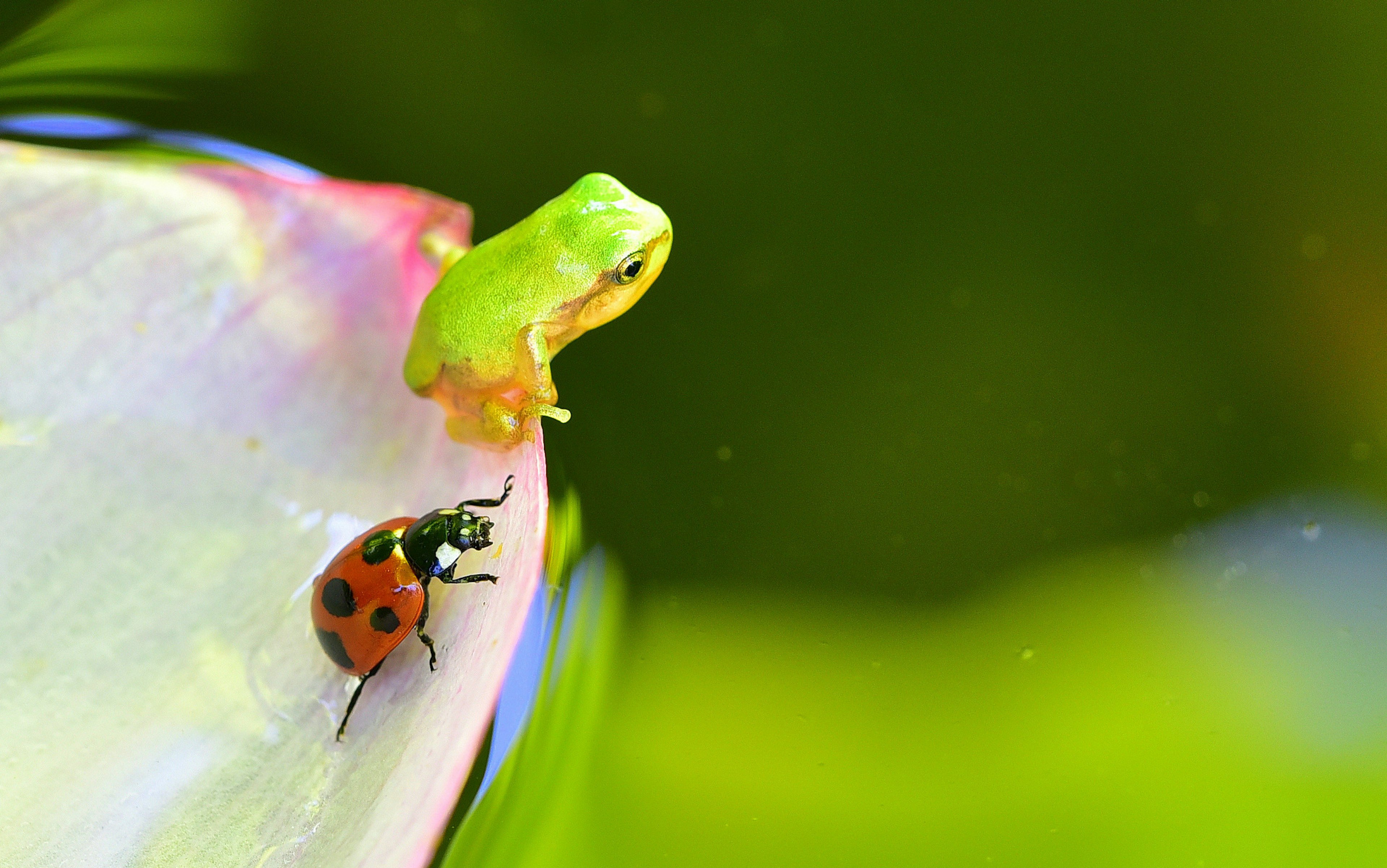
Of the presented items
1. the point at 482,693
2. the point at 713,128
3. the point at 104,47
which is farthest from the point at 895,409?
the point at 104,47

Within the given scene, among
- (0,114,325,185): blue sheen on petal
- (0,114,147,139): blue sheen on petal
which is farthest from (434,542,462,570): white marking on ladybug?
(0,114,147,139): blue sheen on petal

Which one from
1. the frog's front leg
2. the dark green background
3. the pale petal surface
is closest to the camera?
the pale petal surface

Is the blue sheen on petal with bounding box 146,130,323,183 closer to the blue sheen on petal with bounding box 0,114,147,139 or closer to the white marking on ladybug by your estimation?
the blue sheen on petal with bounding box 0,114,147,139

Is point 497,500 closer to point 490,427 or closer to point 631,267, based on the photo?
point 490,427

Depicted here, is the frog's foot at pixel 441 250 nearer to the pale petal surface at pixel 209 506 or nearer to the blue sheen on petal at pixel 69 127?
the pale petal surface at pixel 209 506

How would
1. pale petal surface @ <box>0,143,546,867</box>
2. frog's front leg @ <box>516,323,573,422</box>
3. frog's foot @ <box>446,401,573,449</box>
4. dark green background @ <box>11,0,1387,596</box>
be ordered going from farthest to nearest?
1. dark green background @ <box>11,0,1387,596</box>
2. frog's front leg @ <box>516,323,573,422</box>
3. frog's foot @ <box>446,401,573,449</box>
4. pale petal surface @ <box>0,143,546,867</box>

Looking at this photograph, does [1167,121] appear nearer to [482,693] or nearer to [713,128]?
[713,128]
